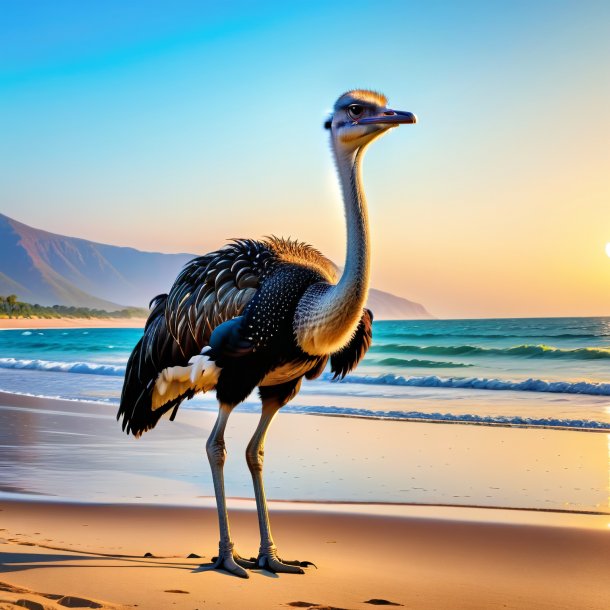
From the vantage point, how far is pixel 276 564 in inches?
207

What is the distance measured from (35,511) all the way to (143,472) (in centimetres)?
203

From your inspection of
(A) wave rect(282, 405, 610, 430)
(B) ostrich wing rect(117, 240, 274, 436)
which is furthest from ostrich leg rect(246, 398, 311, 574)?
(A) wave rect(282, 405, 610, 430)

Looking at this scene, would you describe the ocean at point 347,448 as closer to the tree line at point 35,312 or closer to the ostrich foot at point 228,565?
the ostrich foot at point 228,565

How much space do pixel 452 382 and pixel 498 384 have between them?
1.28 metres

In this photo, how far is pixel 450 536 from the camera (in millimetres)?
6348

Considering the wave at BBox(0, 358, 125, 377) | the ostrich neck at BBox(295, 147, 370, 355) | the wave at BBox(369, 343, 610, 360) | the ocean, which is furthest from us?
the wave at BBox(369, 343, 610, 360)

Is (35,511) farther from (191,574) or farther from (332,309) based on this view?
(332,309)

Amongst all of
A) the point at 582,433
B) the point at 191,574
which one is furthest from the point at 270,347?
the point at 582,433

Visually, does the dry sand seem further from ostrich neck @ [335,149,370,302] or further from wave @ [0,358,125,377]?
wave @ [0,358,125,377]

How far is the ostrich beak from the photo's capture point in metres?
5.07

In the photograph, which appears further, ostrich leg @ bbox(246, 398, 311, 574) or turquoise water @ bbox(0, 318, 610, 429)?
turquoise water @ bbox(0, 318, 610, 429)

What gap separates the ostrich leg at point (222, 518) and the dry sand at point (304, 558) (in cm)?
11

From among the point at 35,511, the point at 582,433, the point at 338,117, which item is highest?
the point at 338,117

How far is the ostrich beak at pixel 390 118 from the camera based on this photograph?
5066 mm
